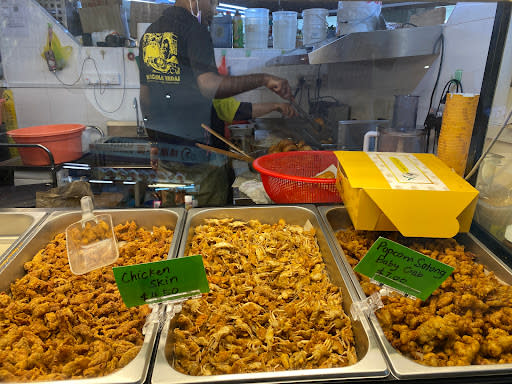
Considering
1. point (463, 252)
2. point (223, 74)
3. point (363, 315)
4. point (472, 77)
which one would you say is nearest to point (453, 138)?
point (463, 252)

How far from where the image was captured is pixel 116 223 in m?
1.56

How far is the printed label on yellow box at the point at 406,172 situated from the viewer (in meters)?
1.08

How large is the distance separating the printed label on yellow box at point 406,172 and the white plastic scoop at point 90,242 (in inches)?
37.4

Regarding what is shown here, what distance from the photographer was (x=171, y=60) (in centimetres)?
209

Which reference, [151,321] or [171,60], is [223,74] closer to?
[171,60]

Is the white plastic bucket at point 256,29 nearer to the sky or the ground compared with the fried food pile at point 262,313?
nearer to the sky

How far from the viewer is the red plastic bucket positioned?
2201 mm

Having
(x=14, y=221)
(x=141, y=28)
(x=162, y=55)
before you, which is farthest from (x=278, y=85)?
(x=14, y=221)

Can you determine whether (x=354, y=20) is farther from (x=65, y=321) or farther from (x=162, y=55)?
(x=65, y=321)

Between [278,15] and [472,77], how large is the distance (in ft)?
3.53

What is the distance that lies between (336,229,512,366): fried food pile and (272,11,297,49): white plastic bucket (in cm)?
155

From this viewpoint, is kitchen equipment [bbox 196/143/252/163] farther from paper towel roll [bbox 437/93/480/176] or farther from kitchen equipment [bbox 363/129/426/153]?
paper towel roll [bbox 437/93/480/176]

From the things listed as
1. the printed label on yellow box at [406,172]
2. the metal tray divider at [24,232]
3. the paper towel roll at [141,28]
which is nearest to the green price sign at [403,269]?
the printed label on yellow box at [406,172]

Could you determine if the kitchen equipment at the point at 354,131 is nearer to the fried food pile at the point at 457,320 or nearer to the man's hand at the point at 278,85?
the man's hand at the point at 278,85
